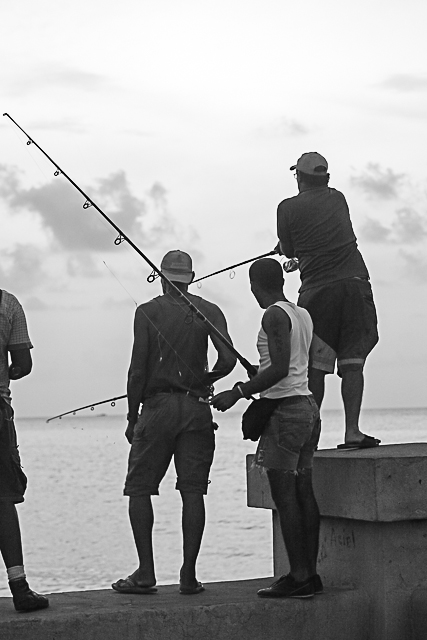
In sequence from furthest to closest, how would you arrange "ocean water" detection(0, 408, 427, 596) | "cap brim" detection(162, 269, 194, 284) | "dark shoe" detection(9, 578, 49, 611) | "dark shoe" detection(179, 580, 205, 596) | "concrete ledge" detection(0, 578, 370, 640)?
"ocean water" detection(0, 408, 427, 596) < "cap brim" detection(162, 269, 194, 284) < "dark shoe" detection(179, 580, 205, 596) < "dark shoe" detection(9, 578, 49, 611) < "concrete ledge" detection(0, 578, 370, 640)

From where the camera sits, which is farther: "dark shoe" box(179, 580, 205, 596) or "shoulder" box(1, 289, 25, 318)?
"dark shoe" box(179, 580, 205, 596)

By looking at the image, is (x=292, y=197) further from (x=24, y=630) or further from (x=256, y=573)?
(x=256, y=573)

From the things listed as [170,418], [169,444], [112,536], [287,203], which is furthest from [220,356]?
[112,536]

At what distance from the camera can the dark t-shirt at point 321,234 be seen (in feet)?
20.9

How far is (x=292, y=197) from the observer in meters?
6.48

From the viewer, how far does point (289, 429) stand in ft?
17.8

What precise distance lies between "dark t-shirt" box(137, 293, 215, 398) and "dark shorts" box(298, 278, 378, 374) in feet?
2.48

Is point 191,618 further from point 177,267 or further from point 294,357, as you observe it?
point 177,267

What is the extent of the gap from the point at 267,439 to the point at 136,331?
0.95 metres

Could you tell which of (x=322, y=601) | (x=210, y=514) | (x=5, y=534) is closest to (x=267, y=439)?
(x=322, y=601)

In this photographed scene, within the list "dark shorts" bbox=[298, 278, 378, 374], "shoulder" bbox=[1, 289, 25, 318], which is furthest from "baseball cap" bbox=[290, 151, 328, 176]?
"shoulder" bbox=[1, 289, 25, 318]

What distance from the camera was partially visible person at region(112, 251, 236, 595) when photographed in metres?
5.81

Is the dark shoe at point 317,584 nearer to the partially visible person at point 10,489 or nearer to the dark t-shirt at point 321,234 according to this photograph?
the partially visible person at point 10,489

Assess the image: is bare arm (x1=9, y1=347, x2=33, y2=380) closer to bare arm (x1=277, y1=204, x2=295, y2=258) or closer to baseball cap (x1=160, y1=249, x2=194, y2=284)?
baseball cap (x1=160, y1=249, x2=194, y2=284)
